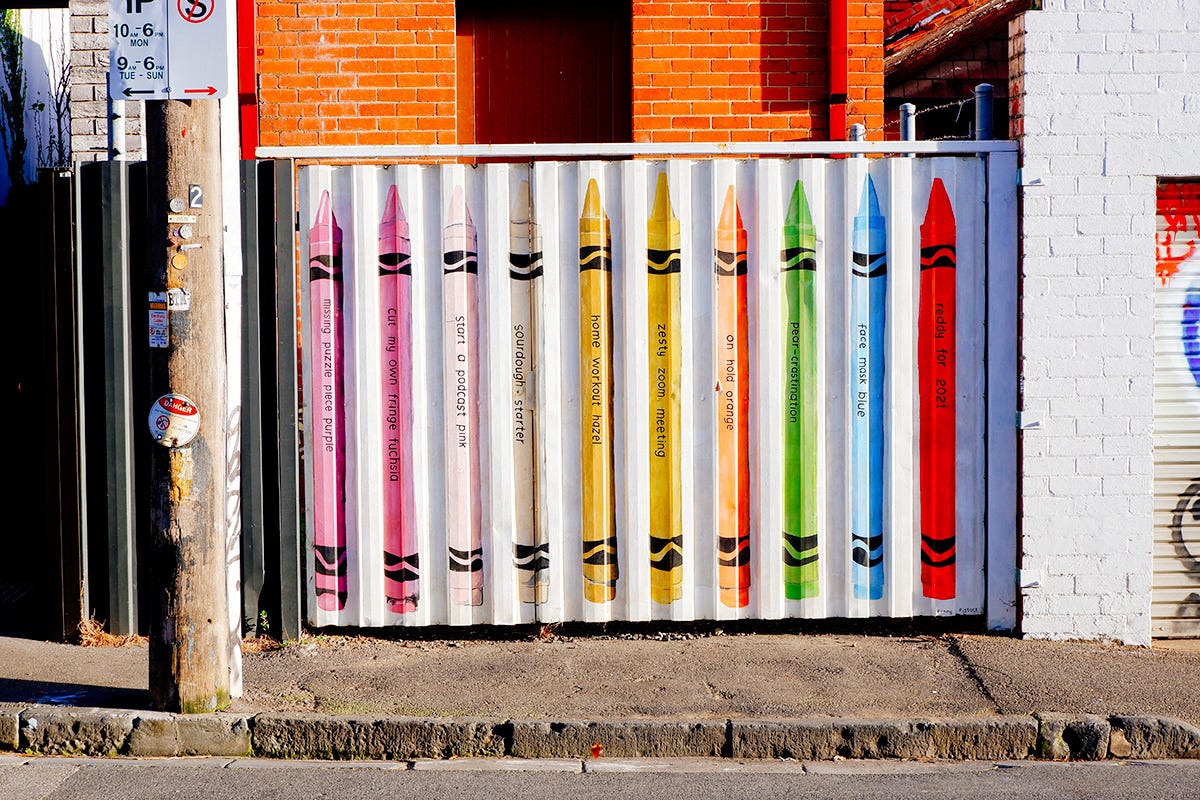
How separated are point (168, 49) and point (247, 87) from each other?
292 centimetres

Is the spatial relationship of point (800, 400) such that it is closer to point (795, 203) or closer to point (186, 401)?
point (795, 203)

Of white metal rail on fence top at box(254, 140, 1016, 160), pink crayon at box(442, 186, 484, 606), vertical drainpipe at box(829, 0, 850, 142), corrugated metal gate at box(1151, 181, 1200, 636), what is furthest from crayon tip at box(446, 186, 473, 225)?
corrugated metal gate at box(1151, 181, 1200, 636)

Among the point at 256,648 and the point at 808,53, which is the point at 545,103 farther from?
the point at 256,648

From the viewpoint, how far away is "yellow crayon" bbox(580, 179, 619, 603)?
6.41 metres

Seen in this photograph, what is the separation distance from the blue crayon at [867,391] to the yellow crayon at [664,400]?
95cm

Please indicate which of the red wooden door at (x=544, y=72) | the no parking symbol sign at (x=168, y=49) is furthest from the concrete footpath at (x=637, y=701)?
the red wooden door at (x=544, y=72)

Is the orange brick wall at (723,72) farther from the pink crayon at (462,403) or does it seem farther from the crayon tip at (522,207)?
the pink crayon at (462,403)

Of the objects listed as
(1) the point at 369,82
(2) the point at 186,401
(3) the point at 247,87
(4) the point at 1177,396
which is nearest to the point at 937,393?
(4) the point at 1177,396

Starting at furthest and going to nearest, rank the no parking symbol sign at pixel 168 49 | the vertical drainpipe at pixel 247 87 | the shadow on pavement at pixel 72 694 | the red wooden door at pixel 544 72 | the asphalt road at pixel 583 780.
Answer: the red wooden door at pixel 544 72 < the vertical drainpipe at pixel 247 87 < the shadow on pavement at pixel 72 694 < the no parking symbol sign at pixel 168 49 < the asphalt road at pixel 583 780

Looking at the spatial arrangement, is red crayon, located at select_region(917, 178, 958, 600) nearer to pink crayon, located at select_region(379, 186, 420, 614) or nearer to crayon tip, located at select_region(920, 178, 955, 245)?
crayon tip, located at select_region(920, 178, 955, 245)

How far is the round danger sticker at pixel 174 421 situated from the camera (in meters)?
5.27

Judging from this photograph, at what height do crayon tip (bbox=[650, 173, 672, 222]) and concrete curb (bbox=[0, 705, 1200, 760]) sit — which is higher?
crayon tip (bbox=[650, 173, 672, 222])

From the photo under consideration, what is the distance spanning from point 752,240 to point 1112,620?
9.32 feet

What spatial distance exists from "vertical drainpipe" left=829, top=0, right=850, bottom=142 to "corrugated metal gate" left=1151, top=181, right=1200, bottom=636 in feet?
7.36
